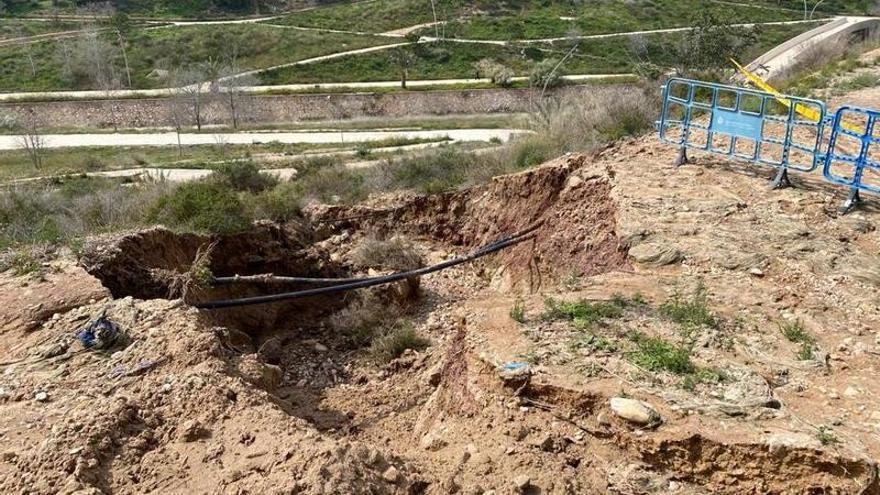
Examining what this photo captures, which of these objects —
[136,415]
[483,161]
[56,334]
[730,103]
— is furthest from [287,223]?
[730,103]

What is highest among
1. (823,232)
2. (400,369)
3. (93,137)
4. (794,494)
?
(823,232)

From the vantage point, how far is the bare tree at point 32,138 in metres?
34.1

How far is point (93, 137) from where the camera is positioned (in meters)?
40.3

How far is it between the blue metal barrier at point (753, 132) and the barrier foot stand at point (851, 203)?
661 mm

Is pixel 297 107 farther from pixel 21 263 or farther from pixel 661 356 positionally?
pixel 661 356

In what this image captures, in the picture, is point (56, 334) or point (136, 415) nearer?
point (136, 415)

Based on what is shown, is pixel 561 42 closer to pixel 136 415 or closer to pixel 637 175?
pixel 637 175

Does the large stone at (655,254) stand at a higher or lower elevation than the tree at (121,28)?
lower

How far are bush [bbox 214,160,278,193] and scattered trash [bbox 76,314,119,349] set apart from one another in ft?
34.9

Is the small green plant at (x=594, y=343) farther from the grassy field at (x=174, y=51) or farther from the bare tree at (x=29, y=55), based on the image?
the bare tree at (x=29, y=55)

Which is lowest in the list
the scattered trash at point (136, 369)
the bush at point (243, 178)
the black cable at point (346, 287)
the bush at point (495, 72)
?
the bush at point (495, 72)

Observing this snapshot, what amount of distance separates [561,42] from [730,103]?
44.2m

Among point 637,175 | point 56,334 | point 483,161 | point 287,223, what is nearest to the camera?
point 56,334

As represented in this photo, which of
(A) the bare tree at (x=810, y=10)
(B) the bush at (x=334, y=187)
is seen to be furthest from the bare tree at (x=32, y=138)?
(A) the bare tree at (x=810, y=10)
